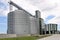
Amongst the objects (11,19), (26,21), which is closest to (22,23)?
(26,21)

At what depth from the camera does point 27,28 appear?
192 m

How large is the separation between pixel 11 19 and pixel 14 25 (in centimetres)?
777

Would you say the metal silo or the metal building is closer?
the metal building

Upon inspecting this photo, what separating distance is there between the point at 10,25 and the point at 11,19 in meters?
6.72

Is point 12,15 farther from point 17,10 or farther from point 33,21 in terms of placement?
point 33,21

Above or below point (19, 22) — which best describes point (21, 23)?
below

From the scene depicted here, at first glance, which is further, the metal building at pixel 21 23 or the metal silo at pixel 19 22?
the metal silo at pixel 19 22

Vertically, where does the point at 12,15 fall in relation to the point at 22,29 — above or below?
above

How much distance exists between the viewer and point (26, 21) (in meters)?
192

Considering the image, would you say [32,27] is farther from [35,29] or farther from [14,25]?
[14,25]

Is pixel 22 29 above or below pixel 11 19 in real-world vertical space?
below

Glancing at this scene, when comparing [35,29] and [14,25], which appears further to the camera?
[35,29]

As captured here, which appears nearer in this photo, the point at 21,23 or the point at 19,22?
the point at 19,22

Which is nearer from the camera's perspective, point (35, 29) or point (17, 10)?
point (17, 10)
